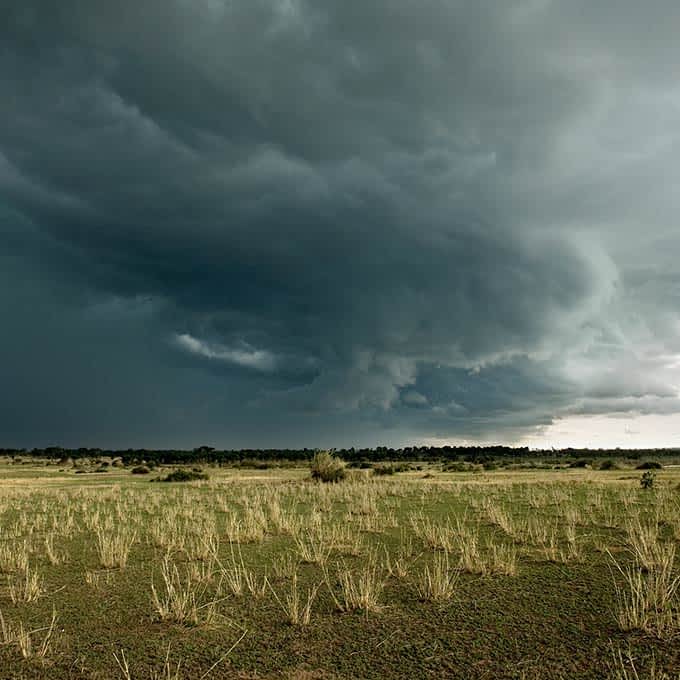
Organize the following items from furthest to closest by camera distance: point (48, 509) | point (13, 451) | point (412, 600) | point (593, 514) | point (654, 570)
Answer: point (13, 451) → point (48, 509) → point (593, 514) → point (654, 570) → point (412, 600)

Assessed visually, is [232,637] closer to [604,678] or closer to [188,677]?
[188,677]

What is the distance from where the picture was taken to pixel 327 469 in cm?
4250

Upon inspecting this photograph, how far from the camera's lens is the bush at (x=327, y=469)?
4203 centimetres

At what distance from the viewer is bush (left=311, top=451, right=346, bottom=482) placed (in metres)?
42.0

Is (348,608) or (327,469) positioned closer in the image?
(348,608)

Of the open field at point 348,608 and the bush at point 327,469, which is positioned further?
the bush at point 327,469

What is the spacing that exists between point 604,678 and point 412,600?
10.2 ft

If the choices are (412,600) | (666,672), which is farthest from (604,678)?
(412,600)

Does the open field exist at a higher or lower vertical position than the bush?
higher

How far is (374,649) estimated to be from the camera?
679 cm

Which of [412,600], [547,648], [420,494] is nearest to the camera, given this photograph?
[547,648]

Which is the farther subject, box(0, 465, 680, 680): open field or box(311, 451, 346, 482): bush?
box(311, 451, 346, 482): bush

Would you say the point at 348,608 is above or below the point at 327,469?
above

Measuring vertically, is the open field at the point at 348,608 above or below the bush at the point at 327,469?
above
